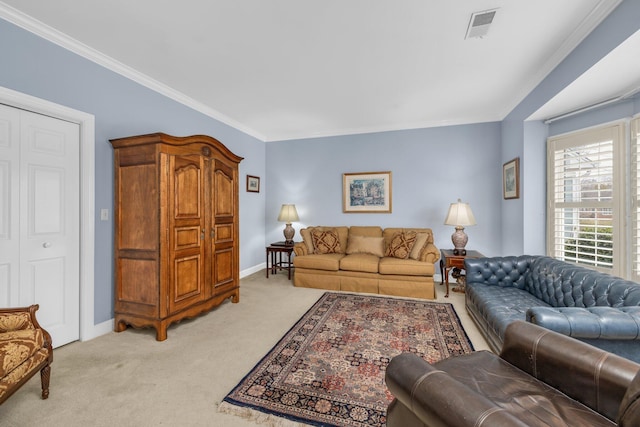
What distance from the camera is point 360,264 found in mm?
4039

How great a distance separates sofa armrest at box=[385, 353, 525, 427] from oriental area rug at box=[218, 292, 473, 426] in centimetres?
67

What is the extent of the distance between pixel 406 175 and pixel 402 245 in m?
1.36

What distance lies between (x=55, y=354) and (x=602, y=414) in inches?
143

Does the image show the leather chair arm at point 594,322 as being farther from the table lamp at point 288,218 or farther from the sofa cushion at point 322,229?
the table lamp at point 288,218

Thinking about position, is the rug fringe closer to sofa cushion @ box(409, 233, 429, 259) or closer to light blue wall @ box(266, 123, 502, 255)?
sofa cushion @ box(409, 233, 429, 259)

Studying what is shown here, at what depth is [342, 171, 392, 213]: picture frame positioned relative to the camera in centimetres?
494

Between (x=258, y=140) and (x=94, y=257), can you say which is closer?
(x=94, y=257)

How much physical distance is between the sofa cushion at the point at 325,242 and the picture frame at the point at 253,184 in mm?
1464

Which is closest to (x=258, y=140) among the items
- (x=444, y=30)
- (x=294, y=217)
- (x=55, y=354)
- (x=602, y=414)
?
(x=294, y=217)

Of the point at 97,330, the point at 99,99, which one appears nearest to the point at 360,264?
the point at 97,330

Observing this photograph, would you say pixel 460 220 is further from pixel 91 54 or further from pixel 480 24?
pixel 91 54

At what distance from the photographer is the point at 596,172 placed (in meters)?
2.96

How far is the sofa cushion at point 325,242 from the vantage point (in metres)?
4.63

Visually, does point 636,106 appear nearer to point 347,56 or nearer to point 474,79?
point 474,79
